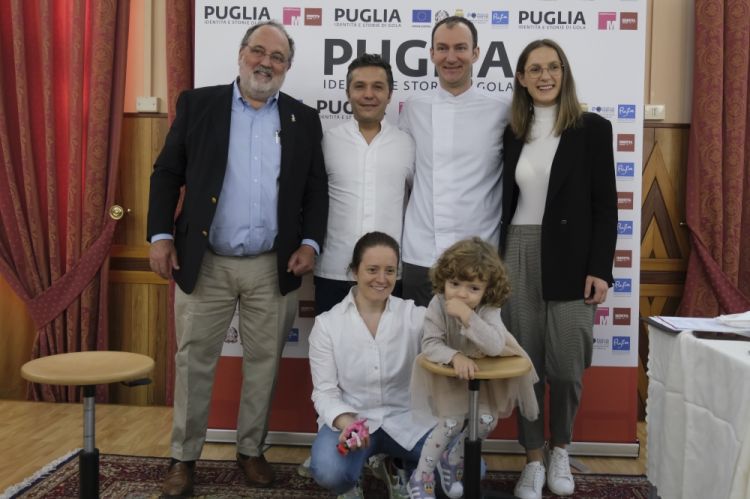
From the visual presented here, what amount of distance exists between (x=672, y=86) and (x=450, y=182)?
5.78ft

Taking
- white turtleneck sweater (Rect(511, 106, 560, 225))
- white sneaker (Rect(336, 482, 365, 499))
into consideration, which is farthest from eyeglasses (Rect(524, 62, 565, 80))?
white sneaker (Rect(336, 482, 365, 499))

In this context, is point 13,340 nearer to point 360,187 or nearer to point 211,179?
point 211,179

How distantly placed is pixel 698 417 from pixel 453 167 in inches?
50.9

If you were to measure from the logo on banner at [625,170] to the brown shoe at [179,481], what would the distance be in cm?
228

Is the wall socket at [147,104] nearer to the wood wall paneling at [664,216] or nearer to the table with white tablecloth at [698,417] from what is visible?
the wood wall paneling at [664,216]

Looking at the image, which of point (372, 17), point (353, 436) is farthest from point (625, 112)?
point (353, 436)

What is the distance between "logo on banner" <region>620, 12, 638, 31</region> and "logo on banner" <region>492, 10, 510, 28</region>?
516 mm

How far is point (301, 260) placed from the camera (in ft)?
8.66

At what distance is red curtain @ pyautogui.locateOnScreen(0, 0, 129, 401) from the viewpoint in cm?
365

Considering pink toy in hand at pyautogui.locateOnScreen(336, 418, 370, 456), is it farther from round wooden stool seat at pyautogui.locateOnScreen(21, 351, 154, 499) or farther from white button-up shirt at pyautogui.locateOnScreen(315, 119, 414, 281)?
white button-up shirt at pyautogui.locateOnScreen(315, 119, 414, 281)

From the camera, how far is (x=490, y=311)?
2.19 m

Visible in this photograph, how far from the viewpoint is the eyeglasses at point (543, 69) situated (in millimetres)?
2498

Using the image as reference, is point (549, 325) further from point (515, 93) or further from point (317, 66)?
point (317, 66)

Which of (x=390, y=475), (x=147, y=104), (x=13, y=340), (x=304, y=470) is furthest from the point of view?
(x=13, y=340)
